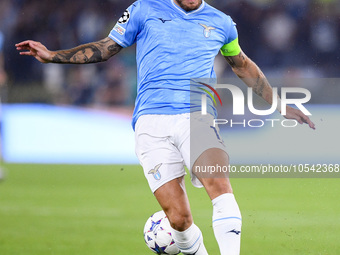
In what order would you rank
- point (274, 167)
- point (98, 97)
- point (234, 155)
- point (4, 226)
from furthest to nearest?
point (98, 97) → point (274, 167) → point (234, 155) → point (4, 226)

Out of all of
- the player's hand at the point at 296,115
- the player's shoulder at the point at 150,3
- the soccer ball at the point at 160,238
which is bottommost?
the soccer ball at the point at 160,238

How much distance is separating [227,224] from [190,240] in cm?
44

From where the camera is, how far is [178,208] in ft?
14.3

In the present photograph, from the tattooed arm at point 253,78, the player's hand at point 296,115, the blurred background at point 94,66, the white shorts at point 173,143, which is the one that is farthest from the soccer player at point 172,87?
the blurred background at point 94,66

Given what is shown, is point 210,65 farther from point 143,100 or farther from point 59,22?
point 59,22

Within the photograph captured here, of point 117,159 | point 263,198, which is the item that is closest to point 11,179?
point 117,159

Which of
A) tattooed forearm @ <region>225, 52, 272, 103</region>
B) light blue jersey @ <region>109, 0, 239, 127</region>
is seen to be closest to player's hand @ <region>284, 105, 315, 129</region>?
tattooed forearm @ <region>225, 52, 272, 103</region>

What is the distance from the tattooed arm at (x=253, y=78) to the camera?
498 centimetres

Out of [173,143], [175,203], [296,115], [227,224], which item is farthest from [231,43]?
[227,224]

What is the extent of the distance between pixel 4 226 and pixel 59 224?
20.9 inches

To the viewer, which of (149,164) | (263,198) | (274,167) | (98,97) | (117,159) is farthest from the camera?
(98,97)

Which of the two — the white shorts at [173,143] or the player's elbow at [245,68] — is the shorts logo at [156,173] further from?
the player's elbow at [245,68]

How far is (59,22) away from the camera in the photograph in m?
15.6

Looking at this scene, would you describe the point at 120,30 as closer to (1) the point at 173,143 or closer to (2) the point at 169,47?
(2) the point at 169,47
